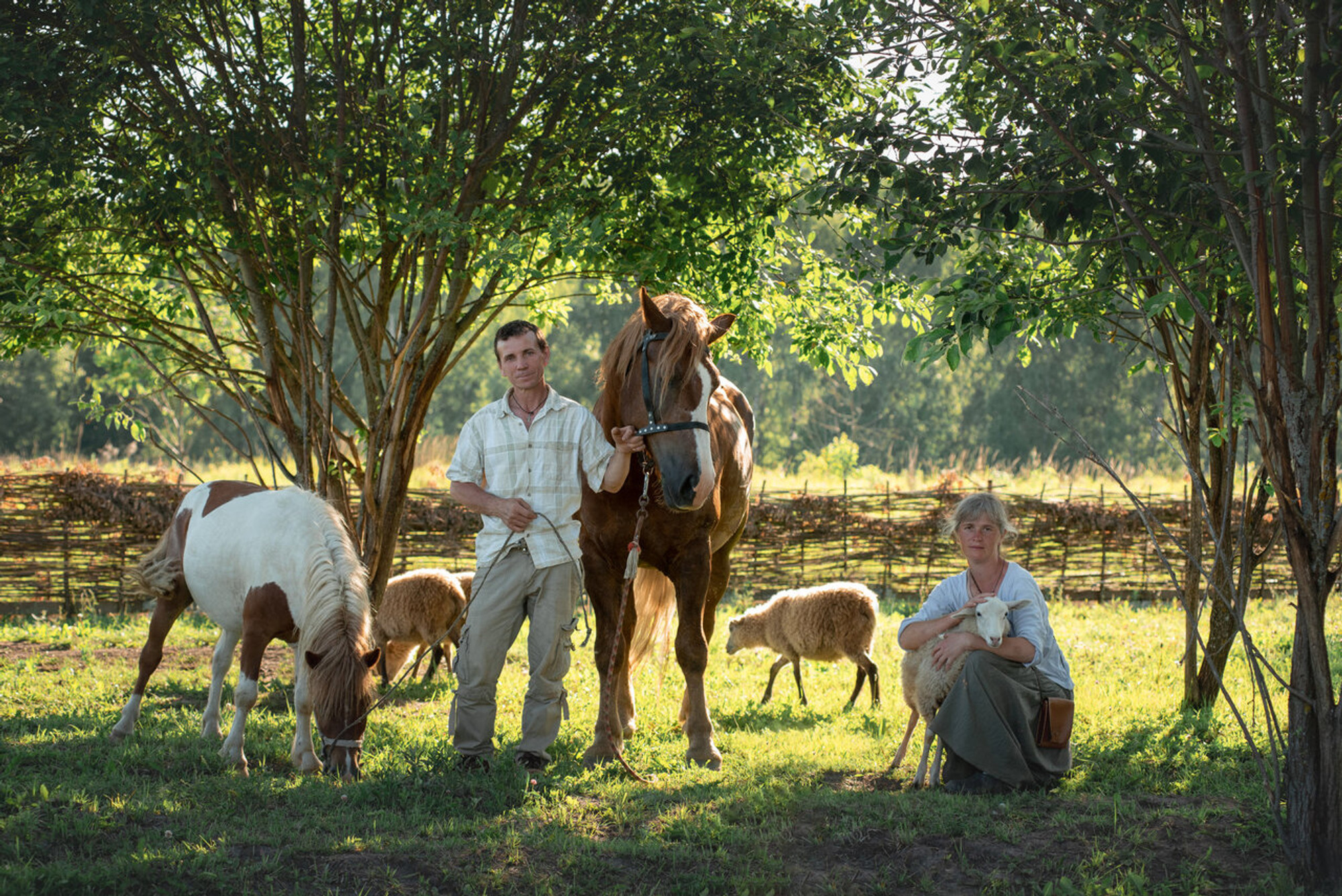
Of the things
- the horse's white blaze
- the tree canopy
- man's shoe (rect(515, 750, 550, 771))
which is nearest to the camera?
the horse's white blaze

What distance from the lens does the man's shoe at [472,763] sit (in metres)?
4.87

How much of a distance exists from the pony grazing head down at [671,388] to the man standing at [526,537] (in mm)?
211

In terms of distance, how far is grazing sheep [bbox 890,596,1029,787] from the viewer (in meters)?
4.69

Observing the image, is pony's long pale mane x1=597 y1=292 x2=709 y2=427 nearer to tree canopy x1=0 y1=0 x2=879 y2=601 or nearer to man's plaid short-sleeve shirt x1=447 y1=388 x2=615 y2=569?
man's plaid short-sleeve shirt x1=447 y1=388 x2=615 y2=569

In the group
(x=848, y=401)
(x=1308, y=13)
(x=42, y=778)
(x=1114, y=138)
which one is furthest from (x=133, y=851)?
(x=848, y=401)

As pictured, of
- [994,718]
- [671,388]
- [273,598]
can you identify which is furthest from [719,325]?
[273,598]

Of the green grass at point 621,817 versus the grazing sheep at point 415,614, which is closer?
the green grass at point 621,817

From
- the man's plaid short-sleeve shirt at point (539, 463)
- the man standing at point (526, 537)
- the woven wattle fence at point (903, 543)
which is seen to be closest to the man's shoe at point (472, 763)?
the man standing at point (526, 537)

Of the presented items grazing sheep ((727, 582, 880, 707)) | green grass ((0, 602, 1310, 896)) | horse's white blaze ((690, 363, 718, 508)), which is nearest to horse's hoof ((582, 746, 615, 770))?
green grass ((0, 602, 1310, 896))

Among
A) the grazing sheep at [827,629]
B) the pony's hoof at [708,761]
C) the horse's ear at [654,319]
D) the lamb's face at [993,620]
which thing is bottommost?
the pony's hoof at [708,761]

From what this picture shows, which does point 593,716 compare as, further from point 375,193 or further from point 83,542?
point 83,542

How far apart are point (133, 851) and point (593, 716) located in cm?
335

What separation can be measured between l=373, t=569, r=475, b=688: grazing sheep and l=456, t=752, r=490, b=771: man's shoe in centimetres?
279

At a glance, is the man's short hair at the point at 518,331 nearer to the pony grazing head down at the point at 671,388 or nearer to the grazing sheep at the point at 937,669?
the pony grazing head down at the point at 671,388
